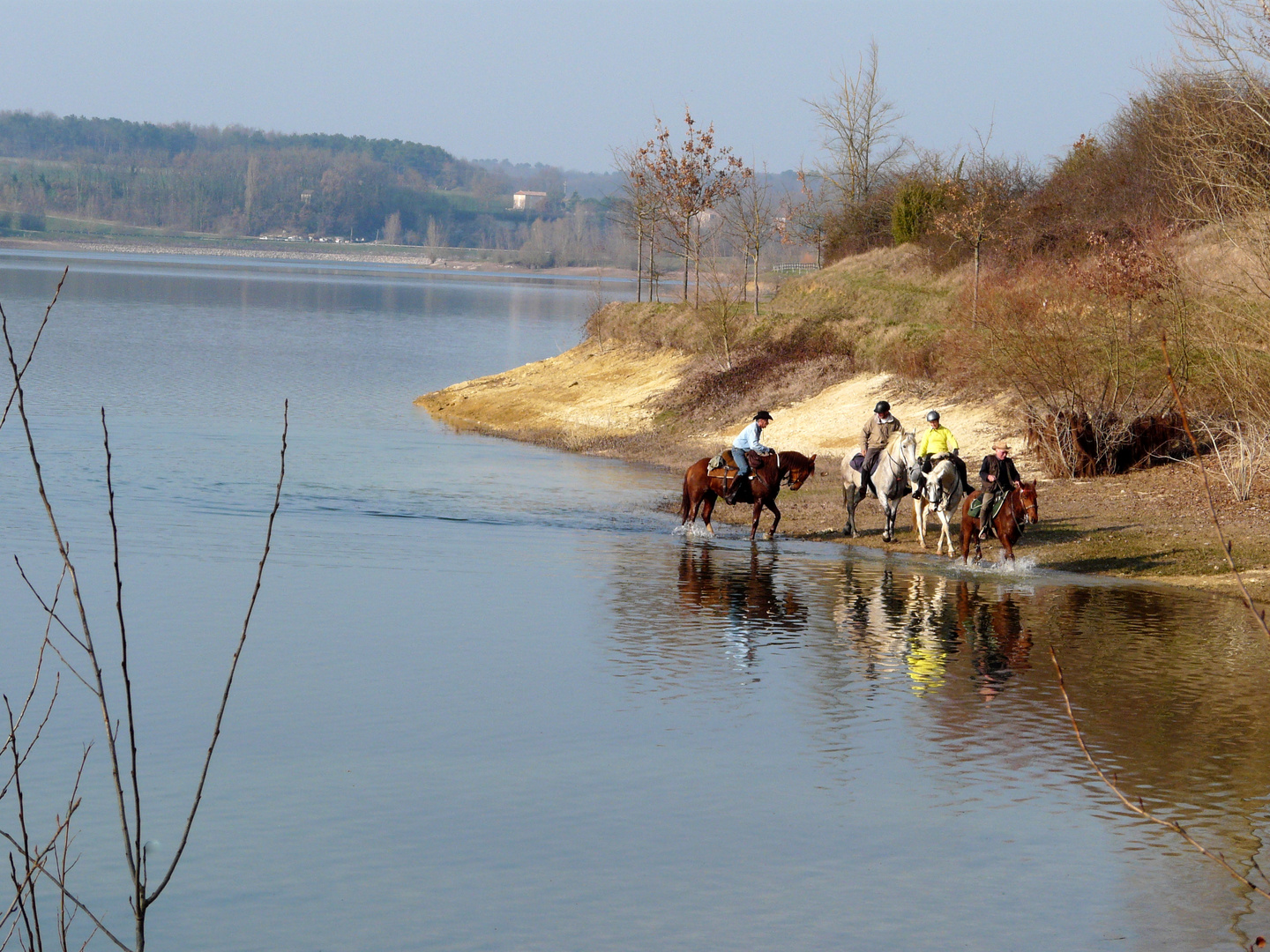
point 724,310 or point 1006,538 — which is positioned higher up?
point 724,310

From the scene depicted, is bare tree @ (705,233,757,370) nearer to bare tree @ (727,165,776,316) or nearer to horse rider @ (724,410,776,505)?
bare tree @ (727,165,776,316)

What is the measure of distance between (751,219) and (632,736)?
45434 millimetres

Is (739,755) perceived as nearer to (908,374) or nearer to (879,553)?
(879,553)

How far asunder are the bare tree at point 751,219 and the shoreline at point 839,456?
6.28m

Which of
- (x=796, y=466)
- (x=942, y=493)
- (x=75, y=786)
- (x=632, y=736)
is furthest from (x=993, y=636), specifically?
(x=75, y=786)

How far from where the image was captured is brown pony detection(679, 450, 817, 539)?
2502 cm

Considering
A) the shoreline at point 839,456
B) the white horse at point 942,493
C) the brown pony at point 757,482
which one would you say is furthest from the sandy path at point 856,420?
the white horse at point 942,493

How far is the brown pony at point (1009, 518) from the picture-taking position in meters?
21.8

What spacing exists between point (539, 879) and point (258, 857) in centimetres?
225

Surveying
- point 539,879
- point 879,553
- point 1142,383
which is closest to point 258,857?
point 539,879

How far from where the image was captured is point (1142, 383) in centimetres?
3153

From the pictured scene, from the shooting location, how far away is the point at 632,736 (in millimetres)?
14008

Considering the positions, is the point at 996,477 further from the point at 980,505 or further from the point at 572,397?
the point at 572,397

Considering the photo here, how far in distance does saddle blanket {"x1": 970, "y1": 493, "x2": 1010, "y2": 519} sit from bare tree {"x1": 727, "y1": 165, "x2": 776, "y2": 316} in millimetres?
29936
